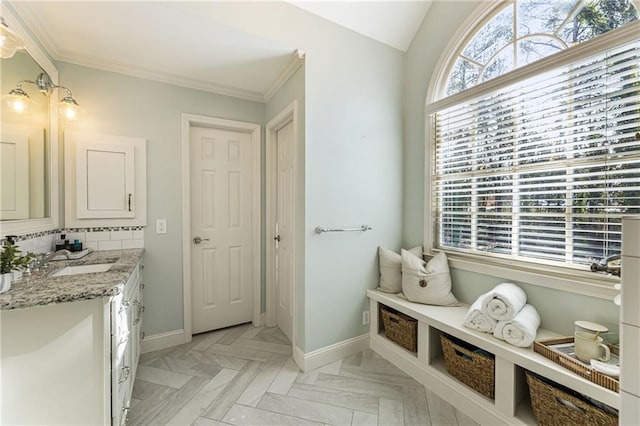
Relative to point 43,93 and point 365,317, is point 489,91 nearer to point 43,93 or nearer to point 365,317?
point 365,317

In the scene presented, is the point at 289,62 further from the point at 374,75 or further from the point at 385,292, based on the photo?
the point at 385,292

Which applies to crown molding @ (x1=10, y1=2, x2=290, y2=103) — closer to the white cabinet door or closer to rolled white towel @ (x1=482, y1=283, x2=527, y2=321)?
the white cabinet door

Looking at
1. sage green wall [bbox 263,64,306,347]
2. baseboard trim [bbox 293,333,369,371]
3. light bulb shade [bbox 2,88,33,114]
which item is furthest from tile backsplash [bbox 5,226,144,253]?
baseboard trim [bbox 293,333,369,371]

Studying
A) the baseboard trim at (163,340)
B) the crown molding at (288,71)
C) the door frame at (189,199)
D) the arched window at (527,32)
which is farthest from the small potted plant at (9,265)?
the arched window at (527,32)

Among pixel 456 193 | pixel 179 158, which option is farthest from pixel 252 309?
pixel 456 193

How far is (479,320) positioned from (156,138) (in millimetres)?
2784

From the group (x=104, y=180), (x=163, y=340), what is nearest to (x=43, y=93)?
(x=104, y=180)

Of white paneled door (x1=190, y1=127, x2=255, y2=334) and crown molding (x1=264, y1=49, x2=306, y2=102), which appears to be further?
white paneled door (x1=190, y1=127, x2=255, y2=334)

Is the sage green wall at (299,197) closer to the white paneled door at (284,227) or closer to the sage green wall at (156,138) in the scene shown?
the white paneled door at (284,227)

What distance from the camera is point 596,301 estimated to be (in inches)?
55.7

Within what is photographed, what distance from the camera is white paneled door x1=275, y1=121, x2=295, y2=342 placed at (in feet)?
7.91

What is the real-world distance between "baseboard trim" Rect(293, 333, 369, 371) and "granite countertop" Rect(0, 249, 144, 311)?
1.35 metres

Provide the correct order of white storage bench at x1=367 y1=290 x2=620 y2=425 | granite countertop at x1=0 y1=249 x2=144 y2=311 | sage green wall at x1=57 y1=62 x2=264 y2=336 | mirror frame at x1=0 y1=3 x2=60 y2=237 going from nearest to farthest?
granite countertop at x1=0 y1=249 x2=144 y2=311, white storage bench at x1=367 y1=290 x2=620 y2=425, mirror frame at x1=0 y1=3 x2=60 y2=237, sage green wall at x1=57 y1=62 x2=264 y2=336

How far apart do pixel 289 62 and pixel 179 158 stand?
1.27 metres
